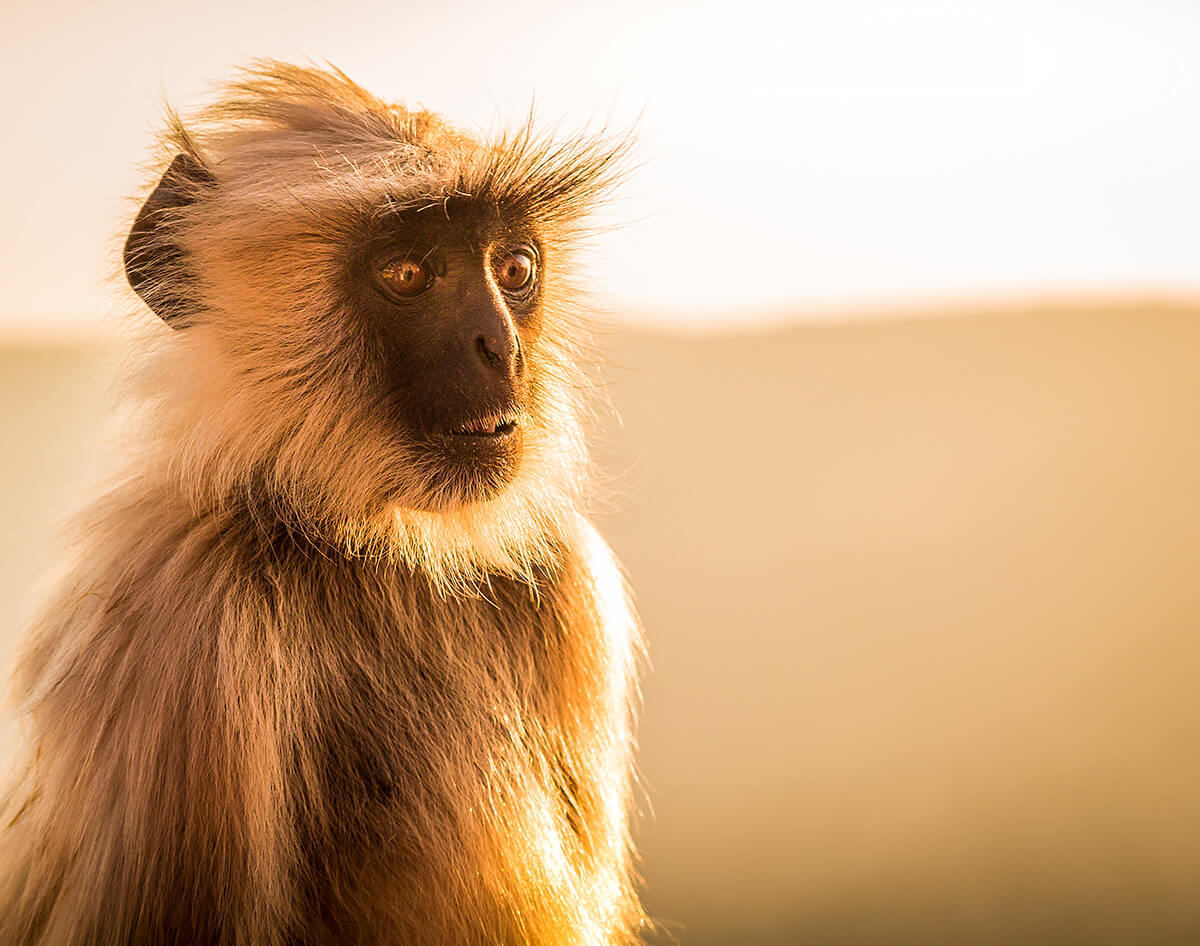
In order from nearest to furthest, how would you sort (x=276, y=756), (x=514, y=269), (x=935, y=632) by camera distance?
(x=276, y=756), (x=514, y=269), (x=935, y=632)

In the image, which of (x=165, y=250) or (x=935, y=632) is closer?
Answer: (x=165, y=250)

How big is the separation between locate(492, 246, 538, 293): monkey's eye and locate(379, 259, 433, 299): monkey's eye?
0.14 metres

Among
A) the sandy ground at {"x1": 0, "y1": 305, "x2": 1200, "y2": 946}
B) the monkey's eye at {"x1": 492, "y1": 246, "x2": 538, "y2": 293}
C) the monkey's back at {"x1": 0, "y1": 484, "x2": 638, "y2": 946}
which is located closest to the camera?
the monkey's back at {"x1": 0, "y1": 484, "x2": 638, "y2": 946}

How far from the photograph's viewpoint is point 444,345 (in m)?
1.33

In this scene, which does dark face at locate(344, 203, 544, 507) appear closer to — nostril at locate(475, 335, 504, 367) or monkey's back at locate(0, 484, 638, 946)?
nostril at locate(475, 335, 504, 367)

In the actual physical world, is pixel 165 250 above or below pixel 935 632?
above

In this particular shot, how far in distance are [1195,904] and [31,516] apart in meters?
2.56

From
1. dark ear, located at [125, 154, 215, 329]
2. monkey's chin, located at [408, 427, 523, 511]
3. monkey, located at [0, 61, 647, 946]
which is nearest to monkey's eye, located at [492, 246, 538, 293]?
monkey, located at [0, 61, 647, 946]

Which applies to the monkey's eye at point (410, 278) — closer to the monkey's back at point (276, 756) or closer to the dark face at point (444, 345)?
the dark face at point (444, 345)

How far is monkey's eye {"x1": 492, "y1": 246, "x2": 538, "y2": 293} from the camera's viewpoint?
4.95 ft

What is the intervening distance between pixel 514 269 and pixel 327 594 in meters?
0.52

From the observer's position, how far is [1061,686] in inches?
95.7

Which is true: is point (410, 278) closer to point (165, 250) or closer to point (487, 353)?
point (487, 353)

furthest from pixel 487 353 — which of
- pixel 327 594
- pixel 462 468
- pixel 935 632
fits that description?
pixel 935 632
